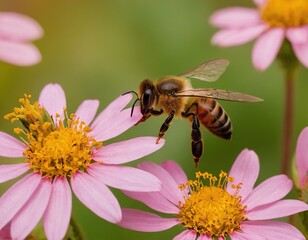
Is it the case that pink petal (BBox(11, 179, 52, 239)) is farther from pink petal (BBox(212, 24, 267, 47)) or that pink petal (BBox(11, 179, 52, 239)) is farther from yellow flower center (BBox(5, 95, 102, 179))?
pink petal (BBox(212, 24, 267, 47))

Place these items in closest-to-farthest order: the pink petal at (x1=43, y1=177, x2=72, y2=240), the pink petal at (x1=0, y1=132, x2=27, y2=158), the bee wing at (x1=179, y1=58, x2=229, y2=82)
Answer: the pink petal at (x1=43, y1=177, x2=72, y2=240) < the pink petal at (x1=0, y1=132, x2=27, y2=158) < the bee wing at (x1=179, y1=58, x2=229, y2=82)

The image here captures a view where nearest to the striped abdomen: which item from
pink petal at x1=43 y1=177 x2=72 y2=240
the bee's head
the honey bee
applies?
the honey bee

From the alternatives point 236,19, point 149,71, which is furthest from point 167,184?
point 149,71

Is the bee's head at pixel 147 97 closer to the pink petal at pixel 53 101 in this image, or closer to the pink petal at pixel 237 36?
the pink petal at pixel 53 101

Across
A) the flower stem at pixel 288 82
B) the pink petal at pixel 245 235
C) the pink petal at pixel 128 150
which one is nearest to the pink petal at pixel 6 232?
the pink petal at pixel 128 150

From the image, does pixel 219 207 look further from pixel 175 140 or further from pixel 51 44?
pixel 51 44

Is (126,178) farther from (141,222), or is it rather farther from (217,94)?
(217,94)
